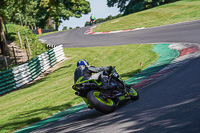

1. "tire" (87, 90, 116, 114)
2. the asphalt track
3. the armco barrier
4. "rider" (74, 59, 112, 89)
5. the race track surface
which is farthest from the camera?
the race track surface

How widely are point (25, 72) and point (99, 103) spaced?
12791mm

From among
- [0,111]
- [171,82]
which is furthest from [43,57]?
[171,82]

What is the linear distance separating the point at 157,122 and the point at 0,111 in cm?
899

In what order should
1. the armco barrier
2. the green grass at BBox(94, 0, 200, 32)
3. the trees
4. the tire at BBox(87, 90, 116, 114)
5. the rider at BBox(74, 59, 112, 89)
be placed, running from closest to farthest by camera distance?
1. the tire at BBox(87, 90, 116, 114)
2. the rider at BBox(74, 59, 112, 89)
3. the armco barrier
4. the green grass at BBox(94, 0, 200, 32)
5. the trees

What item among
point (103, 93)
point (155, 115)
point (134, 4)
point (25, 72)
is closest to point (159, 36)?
point (25, 72)

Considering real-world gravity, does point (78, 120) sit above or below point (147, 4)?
below

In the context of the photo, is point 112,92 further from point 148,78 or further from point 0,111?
point 0,111

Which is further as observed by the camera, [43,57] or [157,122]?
[43,57]

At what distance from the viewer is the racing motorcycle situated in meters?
5.95

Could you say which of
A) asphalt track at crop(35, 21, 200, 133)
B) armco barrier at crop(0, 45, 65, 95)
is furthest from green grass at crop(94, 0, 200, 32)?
asphalt track at crop(35, 21, 200, 133)

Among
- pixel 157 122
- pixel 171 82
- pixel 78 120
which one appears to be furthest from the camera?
pixel 171 82

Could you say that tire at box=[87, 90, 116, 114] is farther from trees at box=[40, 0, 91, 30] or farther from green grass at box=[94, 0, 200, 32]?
trees at box=[40, 0, 91, 30]

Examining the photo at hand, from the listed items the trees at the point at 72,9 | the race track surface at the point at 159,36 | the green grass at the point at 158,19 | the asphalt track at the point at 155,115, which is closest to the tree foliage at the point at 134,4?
the trees at the point at 72,9

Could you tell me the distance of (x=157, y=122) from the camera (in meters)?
4.67
